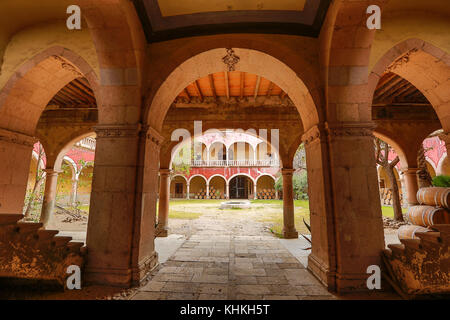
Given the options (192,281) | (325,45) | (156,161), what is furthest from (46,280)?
(325,45)

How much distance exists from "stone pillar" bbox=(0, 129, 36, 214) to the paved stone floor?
331 cm

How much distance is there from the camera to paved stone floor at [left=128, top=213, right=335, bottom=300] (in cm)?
251

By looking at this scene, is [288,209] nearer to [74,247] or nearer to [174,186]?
[74,247]

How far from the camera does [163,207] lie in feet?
21.5

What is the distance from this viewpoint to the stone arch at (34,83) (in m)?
3.37

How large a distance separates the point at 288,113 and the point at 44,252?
7125 mm

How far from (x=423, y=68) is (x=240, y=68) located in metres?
3.39

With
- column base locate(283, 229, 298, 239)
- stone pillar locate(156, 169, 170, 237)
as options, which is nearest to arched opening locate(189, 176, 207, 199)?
stone pillar locate(156, 169, 170, 237)

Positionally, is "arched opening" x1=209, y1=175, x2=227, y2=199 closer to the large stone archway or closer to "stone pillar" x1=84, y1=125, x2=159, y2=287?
the large stone archway

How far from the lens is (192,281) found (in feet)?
9.40

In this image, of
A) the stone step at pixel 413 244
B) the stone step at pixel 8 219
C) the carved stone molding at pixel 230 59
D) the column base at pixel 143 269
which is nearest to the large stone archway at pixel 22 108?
the stone step at pixel 8 219
